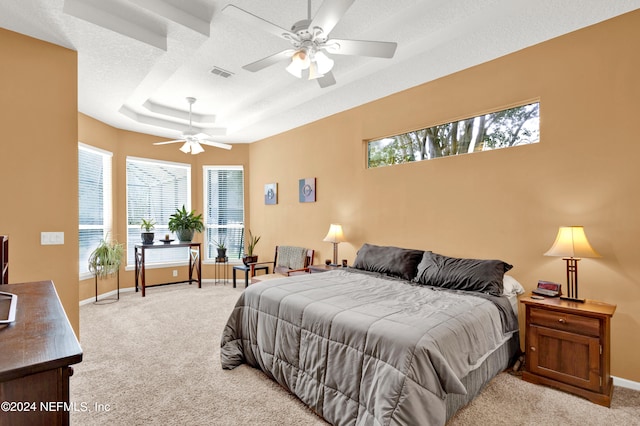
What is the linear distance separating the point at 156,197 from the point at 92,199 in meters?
1.15

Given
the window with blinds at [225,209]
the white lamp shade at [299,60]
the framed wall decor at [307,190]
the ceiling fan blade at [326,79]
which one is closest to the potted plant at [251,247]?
the window with blinds at [225,209]

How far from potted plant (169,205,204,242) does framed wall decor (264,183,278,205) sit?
4.28ft

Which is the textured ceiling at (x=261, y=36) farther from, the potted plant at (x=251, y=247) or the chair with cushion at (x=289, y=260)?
the potted plant at (x=251, y=247)

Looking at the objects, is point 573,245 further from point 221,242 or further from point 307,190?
point 221,242

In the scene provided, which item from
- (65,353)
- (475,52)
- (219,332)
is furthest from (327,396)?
(475,52)

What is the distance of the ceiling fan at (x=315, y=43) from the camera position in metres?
1.96

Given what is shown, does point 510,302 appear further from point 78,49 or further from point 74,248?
point 78,49

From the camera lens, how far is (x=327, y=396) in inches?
82.6

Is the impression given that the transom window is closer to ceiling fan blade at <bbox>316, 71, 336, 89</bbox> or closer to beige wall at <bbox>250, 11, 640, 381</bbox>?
beige wall at <bbox>250, 11, 640, 381</bbox>

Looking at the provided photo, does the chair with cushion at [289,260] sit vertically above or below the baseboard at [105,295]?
above

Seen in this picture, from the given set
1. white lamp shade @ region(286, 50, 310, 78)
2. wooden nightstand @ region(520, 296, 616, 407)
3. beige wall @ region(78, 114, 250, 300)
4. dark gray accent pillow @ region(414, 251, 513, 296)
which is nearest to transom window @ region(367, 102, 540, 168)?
dark gray accent pillow @ region(414, 251, 513, 296)

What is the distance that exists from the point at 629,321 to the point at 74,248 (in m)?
4.78

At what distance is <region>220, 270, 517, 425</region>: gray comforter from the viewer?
1744mm

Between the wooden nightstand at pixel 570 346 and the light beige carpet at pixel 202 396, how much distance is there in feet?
0.31
